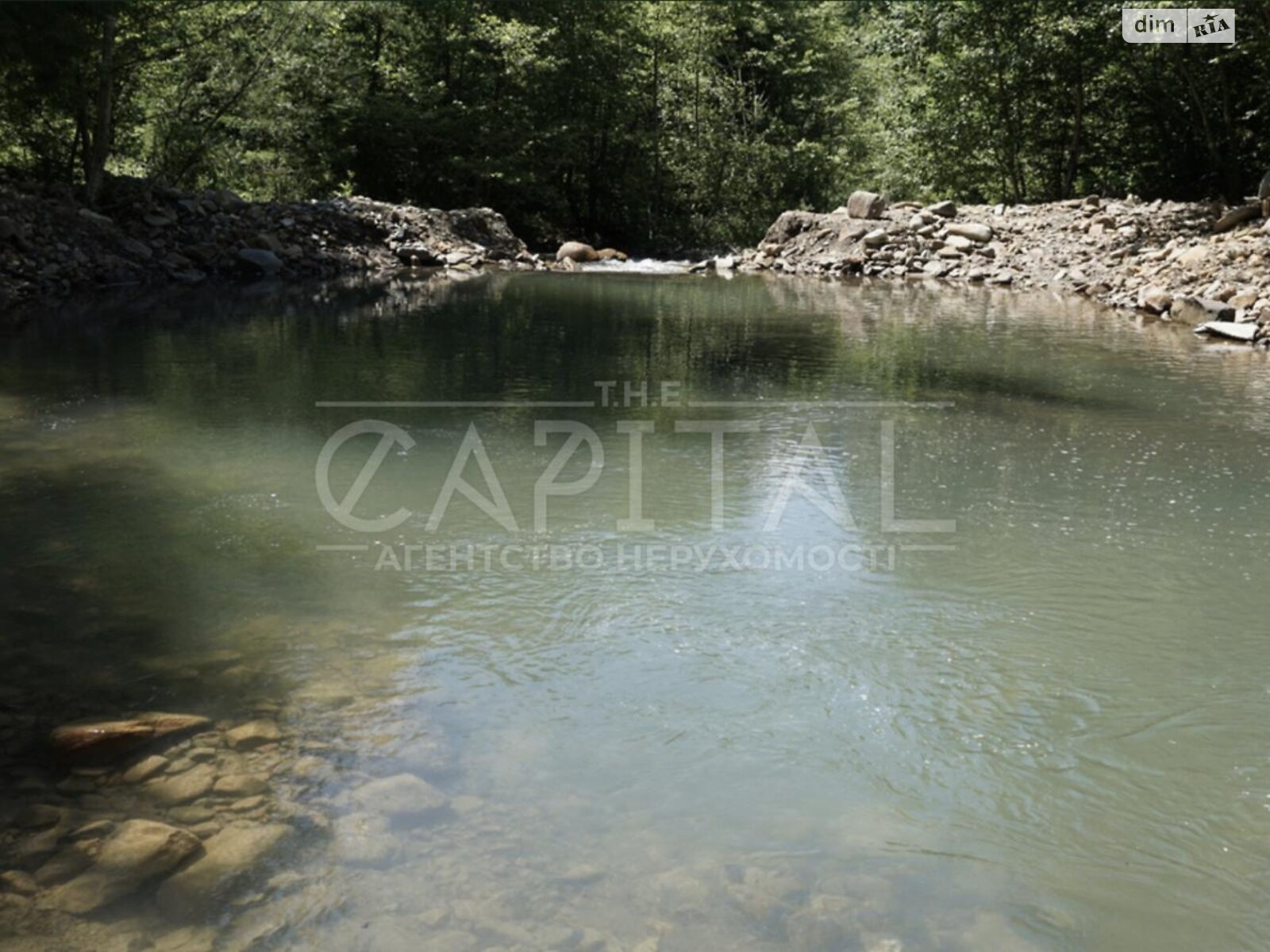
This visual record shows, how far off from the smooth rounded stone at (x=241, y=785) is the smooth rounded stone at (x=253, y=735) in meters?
0.15

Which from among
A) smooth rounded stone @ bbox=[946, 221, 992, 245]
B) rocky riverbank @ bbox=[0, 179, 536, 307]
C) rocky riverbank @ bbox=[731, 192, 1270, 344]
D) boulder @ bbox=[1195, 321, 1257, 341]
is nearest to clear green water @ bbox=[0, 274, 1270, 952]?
boulder @ bbox=[1195, 321, 1257, 341]

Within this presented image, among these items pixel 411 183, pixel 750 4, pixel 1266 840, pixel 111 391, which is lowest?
pixel 1266 840

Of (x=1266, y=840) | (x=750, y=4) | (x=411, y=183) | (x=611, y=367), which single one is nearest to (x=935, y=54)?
(x=750, y=4)

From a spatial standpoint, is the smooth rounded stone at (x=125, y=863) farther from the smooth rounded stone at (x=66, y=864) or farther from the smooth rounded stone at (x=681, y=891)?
the smooth rounded stone at (x=681, y=891)

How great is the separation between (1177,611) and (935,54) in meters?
19.5

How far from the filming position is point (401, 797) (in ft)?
9.53

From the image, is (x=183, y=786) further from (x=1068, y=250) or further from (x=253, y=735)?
(x=1068, y=250)

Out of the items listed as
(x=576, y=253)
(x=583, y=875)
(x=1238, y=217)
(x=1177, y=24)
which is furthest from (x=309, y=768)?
(x=576, y=253)

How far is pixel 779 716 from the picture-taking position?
11.2 feet

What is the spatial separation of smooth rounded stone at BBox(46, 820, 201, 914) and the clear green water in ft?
0.79

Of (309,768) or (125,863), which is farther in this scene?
(309,768)

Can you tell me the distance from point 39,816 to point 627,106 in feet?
85.0

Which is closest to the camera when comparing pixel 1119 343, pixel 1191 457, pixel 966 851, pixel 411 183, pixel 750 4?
pixel 966 851

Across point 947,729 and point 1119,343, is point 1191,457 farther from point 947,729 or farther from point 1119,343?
point 1119,343
